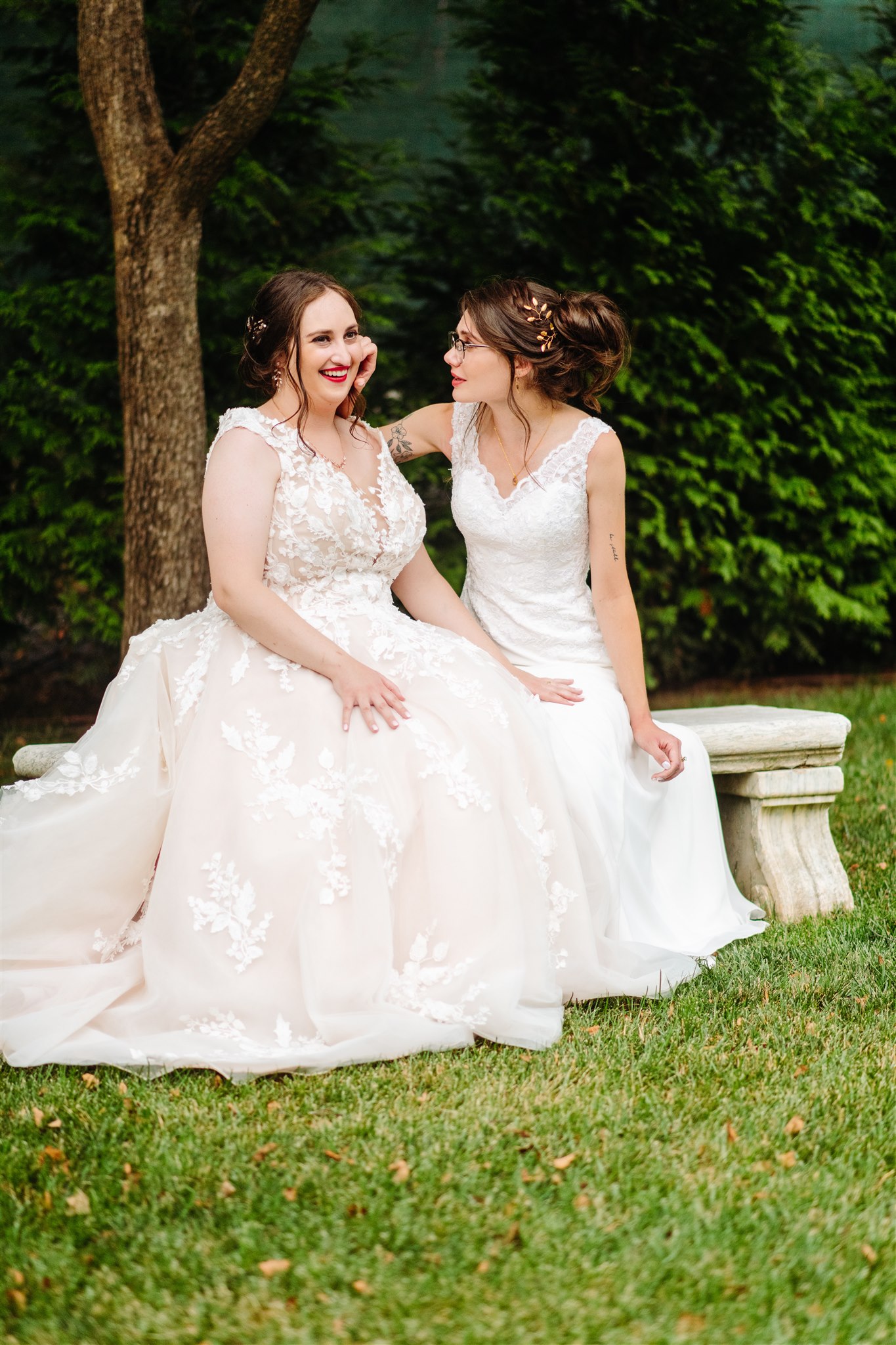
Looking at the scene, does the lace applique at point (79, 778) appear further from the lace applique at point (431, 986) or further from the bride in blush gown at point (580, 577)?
the bride in blush gown at point (580, 577)

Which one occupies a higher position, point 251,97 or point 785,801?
point 251,97

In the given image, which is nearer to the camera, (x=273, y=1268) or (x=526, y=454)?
(x=273, y=1268)

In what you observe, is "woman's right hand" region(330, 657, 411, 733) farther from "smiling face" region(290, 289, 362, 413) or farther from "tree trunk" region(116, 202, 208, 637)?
"tree trunk" region(116, 202, 208, 637)

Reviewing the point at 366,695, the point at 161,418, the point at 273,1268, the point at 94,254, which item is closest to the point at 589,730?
the point at 366,695

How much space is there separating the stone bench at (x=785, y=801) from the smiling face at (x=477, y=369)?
45.2 inches

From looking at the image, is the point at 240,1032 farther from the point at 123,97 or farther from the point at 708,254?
the point at 708,254

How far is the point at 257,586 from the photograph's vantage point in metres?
3.03

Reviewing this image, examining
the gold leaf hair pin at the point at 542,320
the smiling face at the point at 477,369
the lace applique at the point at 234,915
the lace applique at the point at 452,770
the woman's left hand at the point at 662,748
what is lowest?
the lace applique at the point at 234,915

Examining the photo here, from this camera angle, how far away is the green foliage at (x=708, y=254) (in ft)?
20.8

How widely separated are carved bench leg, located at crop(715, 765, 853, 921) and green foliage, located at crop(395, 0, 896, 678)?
2914 mm

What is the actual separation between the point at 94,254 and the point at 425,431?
9.95ft

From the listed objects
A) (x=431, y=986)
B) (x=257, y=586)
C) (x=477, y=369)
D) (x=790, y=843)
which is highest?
(x=477, y=369)

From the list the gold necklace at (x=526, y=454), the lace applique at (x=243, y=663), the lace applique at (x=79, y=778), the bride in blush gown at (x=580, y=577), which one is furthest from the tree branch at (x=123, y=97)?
the lace applique at (x=79, y=778)

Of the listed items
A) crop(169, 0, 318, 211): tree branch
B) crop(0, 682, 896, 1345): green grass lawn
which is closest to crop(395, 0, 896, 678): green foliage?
crop(169, 0, 318, 211): tree branch
